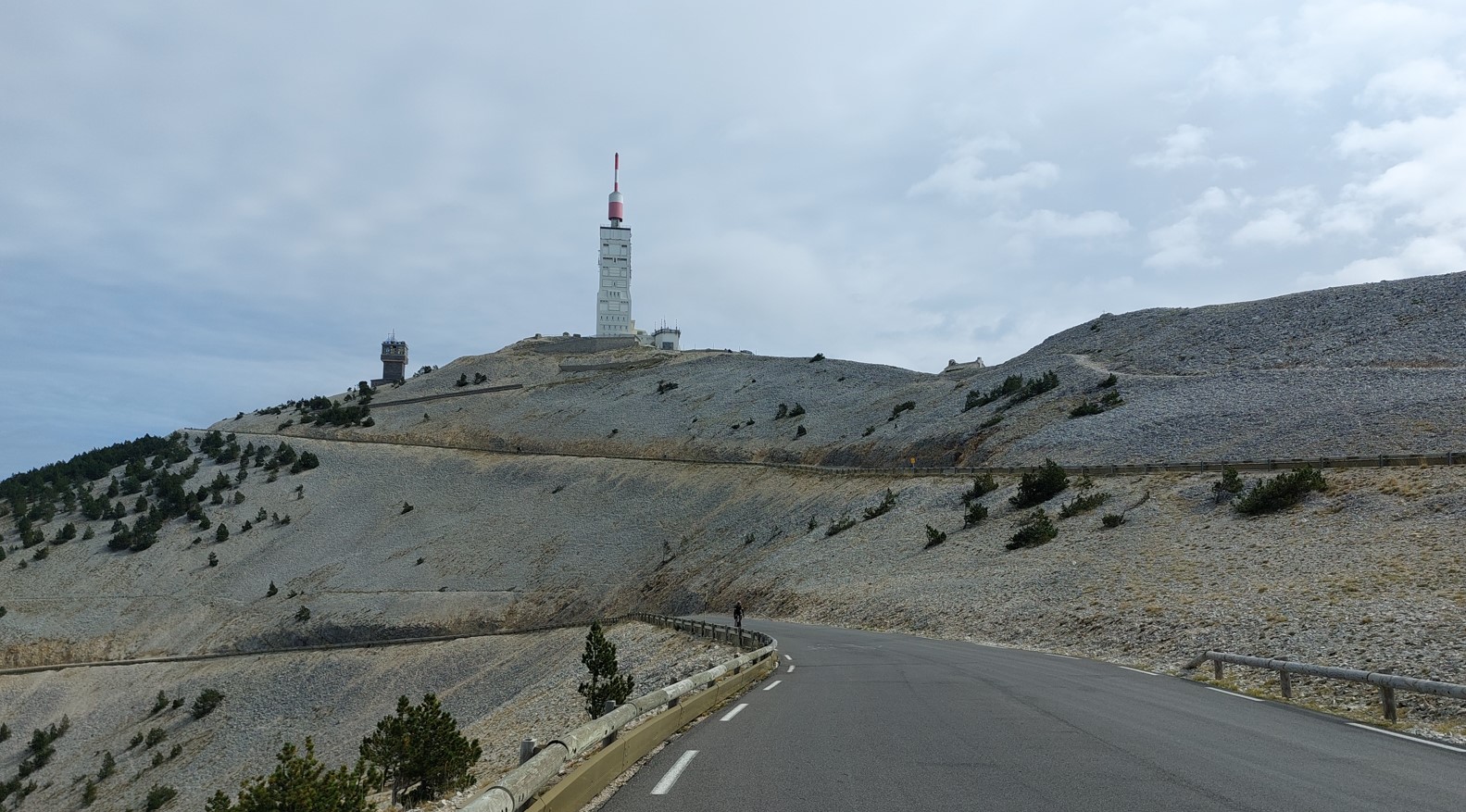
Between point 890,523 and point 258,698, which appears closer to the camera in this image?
point 258,698

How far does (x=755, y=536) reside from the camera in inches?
2379

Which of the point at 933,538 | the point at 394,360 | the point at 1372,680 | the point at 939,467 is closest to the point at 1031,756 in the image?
the point at 1372,680

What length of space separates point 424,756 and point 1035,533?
34021 mm

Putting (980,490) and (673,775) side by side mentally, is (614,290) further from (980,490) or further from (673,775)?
(673,775)

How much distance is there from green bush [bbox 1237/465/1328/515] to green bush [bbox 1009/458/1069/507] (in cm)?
1084

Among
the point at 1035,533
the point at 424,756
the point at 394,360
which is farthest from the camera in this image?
the point at 394,360

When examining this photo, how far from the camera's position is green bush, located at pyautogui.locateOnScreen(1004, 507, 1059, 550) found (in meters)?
40.2

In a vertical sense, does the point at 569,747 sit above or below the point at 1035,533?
above

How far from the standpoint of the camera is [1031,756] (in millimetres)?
9141

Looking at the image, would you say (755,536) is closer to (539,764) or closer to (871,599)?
(871,599)

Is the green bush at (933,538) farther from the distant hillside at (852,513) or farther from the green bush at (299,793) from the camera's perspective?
the green bush at (299,793)

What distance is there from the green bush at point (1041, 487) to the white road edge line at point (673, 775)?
39.9m

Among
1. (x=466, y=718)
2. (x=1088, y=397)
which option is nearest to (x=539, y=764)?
(x=466, y=718)

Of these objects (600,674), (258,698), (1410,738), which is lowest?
(258,698)
